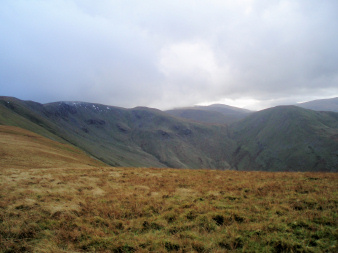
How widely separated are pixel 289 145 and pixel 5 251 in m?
229

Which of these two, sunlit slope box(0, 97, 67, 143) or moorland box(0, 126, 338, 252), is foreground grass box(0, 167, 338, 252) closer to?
moorland box(0, 126, 338, 252)

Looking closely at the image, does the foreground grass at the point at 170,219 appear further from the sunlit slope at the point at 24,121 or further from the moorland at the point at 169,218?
the sunlit slope at the point at 24,121

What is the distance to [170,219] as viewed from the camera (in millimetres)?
9008

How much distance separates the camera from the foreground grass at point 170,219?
6680 mm

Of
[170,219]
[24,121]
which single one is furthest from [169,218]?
[24,121]

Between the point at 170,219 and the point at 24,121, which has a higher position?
the point at 170,219

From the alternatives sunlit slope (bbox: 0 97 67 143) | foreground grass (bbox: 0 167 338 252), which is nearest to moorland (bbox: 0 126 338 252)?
foreground grass (bbox: 0 167 338 252)

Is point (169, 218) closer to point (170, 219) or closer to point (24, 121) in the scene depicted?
point (170, 219)

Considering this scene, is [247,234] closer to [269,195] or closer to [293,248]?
[293,248]

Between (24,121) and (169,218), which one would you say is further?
(24,121)

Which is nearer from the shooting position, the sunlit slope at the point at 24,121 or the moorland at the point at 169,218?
the moorland at the point at 169,218

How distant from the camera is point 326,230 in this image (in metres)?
6.91

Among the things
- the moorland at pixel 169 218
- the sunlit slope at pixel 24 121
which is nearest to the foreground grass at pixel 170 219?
the moorland at pixel 169 218

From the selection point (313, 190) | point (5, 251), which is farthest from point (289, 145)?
point (5, 251)
